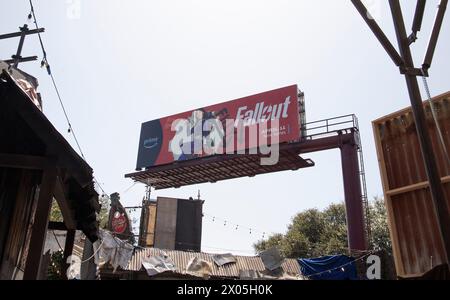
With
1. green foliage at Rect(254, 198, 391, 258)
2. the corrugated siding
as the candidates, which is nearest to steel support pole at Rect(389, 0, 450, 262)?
the corrugated siding

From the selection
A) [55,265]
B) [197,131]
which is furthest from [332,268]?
[197,131]

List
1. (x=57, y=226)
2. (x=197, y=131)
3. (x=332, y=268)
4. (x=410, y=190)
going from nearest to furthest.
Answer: (x=410, y=190)
(x=57, y=226)
(x=332, y=268)
(x=197, y=131)

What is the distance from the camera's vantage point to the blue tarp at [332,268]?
19000 millimetres

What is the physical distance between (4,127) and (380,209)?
42.3 m

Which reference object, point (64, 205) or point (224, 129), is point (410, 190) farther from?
point (224, 129)

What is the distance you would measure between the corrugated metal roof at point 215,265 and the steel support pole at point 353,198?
355 cm

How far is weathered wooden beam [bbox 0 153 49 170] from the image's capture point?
517cm

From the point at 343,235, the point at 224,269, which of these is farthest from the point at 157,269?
the point at 343,235

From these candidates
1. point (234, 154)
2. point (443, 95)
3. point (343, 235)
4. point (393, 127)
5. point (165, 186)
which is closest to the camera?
point (443, 95)

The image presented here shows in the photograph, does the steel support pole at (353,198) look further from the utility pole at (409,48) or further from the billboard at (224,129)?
the utility pole at (409,48)

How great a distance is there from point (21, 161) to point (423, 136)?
4991 millimetres

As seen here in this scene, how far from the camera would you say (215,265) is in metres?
21.1
